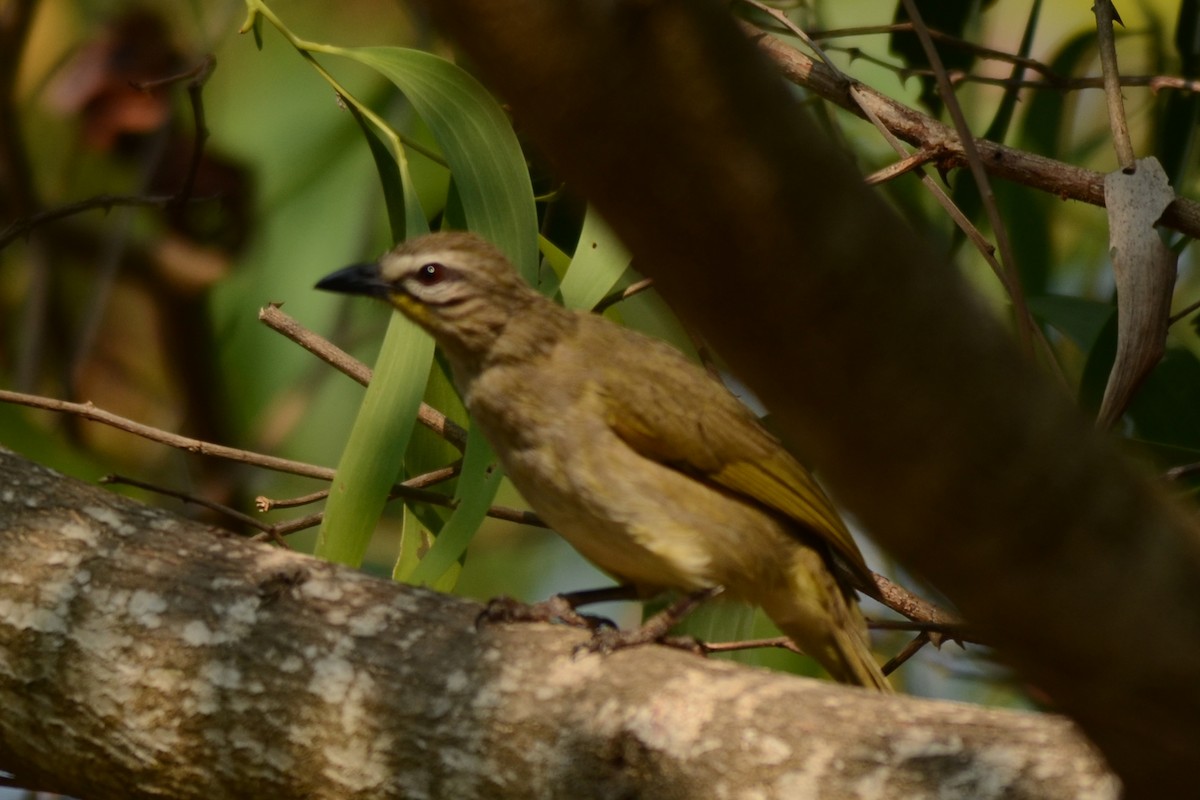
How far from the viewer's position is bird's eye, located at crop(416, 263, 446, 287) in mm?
3158

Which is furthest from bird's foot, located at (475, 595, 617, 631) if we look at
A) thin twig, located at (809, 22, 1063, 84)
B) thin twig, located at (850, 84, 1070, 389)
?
thin twig, located at (809, 22, 1063, 84)

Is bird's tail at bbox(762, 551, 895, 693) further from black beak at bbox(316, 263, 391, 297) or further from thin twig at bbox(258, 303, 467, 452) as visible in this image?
black beak at bbox(316, 263, 391, 297)

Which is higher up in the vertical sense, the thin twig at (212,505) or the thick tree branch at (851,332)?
the thick tree branch at (851,332)

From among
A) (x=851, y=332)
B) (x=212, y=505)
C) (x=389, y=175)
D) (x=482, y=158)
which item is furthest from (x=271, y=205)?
(x=851, y=332)

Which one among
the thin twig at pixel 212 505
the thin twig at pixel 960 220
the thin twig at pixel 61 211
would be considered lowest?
the thin twig at pixel 212 505

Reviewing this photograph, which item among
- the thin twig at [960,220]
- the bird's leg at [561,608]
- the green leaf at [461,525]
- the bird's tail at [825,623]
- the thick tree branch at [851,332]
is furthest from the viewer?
the bird's tail at [825,623]

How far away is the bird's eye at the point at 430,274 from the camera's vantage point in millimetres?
3158

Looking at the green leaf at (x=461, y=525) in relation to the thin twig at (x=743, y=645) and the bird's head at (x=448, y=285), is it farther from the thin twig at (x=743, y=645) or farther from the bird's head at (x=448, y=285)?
the thin twig at (x=743, y=645)

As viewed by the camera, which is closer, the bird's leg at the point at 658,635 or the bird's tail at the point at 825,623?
the bird's leg at the point at 658,635

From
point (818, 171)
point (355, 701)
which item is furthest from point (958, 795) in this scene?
point (818, 171)

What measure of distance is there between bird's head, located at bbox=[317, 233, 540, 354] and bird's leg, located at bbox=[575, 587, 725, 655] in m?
0.73

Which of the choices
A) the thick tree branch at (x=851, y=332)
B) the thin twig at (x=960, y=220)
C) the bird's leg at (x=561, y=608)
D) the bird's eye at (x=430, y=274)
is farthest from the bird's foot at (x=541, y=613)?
the thick tree branch at (x=851, y=332)

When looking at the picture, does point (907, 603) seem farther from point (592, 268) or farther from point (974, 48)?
point (974, 48)

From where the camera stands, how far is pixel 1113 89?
324 cm
